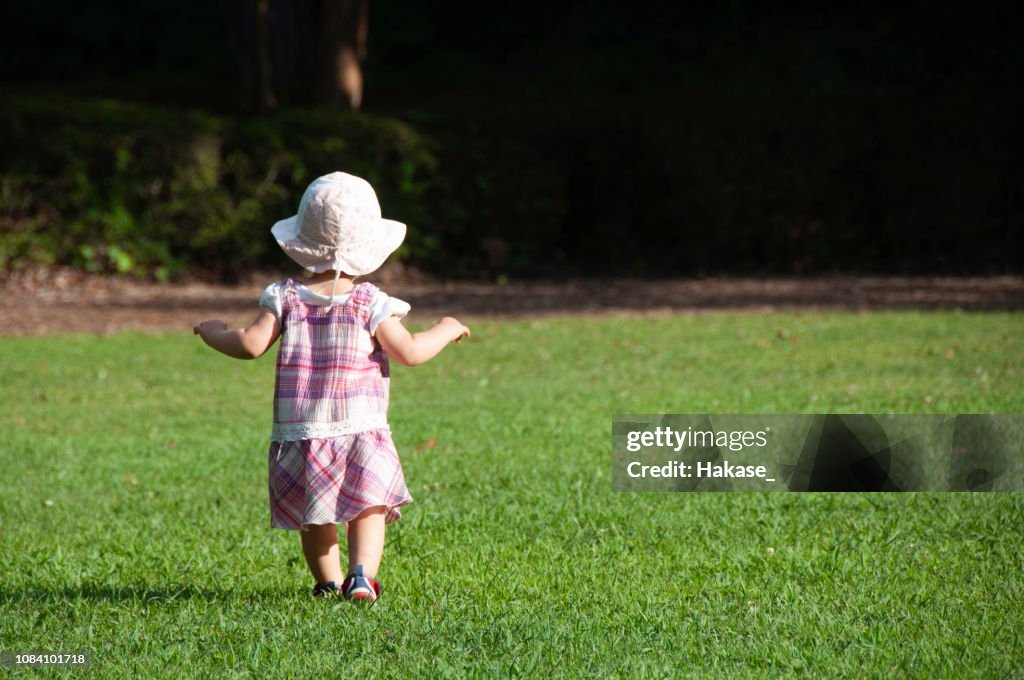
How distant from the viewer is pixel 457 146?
14.8 meters

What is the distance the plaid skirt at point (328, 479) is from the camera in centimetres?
378

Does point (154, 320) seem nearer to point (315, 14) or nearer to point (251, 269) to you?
point (251, 269)

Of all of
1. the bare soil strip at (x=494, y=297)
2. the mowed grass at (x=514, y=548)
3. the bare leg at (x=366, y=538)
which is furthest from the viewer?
the bare soil strip at (x=494, y=297)

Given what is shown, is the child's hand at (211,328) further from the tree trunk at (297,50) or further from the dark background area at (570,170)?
the tree trunk at (297,50)

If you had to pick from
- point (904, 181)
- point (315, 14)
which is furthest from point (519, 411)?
point (315, 14)

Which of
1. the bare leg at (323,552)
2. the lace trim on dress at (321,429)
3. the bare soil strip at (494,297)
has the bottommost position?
the bare leg at (323,552)

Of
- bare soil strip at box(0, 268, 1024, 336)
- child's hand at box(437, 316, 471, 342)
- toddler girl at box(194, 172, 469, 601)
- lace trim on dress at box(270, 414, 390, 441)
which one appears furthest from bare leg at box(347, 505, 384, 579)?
bare soil strip at box(0, 268, 1024, 336)

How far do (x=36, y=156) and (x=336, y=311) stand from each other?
35.3 ft

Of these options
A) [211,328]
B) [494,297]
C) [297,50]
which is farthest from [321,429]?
[297,50]

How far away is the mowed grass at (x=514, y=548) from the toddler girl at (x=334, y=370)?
12.9 inches

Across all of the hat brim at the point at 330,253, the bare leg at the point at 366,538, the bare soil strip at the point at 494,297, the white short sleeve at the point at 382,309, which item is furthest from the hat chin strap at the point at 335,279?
the bare soil strip at the point at 494,297

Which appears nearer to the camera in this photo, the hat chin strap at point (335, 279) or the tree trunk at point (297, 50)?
the hat chin strap at point (335, 279)

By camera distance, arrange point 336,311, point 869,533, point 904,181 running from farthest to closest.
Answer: point 904,181 < point 869,533 < point 336,311

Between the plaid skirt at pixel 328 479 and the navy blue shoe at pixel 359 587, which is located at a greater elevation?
the plaid skirt at pixel 328 479
